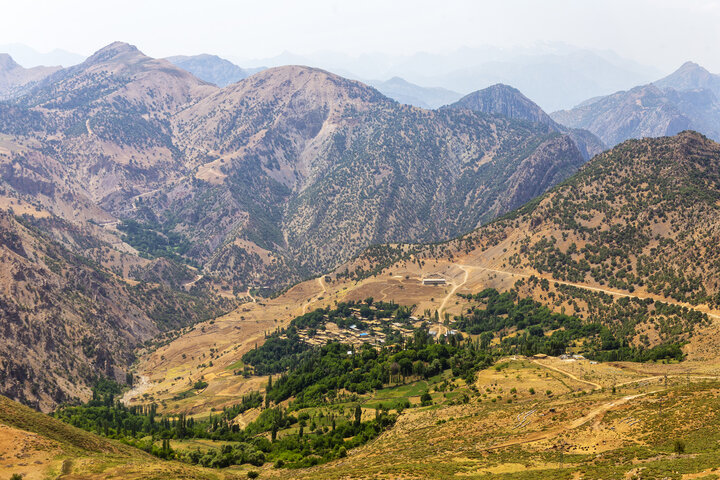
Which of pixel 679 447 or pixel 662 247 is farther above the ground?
pixel 662 247

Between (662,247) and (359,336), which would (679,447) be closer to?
(662,247)

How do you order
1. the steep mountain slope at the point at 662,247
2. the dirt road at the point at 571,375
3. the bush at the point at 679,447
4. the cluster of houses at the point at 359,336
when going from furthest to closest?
the cluster of houses at the point at 359,336 → the steep mountain slope at the point at 662,247 → the dirt road at the point at 571,375 → the bush at the point at 679,447

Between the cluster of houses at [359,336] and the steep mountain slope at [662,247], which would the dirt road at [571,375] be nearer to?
the steep mountain slope at [662,247]

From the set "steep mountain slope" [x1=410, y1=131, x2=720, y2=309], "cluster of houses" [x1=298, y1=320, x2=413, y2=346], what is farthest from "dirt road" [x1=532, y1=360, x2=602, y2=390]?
"cluster of houses" [x1=298, y1=320, x2=413, y2=346]

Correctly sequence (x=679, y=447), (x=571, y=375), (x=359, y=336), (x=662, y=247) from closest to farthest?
(x=679, y=447), (x=571, y=375), (x=662, y=247), (x=359, y=336)

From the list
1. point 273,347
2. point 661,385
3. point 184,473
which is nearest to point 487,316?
point 273,347

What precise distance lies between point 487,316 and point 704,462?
14507cm

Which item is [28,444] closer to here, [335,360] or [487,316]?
[335,360]

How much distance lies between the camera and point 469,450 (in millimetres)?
67625

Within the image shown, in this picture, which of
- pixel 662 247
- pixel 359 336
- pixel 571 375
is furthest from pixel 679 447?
pixel 359 336

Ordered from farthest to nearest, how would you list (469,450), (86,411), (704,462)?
1. (86,411)
2. (469,450)
3. (704,462)

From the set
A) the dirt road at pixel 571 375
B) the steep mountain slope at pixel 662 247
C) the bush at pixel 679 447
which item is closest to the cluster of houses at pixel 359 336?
the steep mountain slope at pixel 662 247

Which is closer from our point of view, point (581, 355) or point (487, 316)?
point (581, 355)

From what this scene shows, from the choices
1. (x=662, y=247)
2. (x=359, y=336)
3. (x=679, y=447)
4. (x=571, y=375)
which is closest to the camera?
(x=679, y=447)
